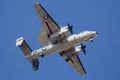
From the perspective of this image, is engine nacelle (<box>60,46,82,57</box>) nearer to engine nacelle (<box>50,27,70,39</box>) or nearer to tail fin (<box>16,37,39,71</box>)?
tail fin (<box>16,37,39,71</box>)

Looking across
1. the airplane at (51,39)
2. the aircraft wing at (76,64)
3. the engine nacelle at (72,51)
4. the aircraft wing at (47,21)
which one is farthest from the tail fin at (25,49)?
the aircraft wing at (76,64)

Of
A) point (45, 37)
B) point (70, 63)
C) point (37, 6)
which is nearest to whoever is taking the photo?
point (37, 6)

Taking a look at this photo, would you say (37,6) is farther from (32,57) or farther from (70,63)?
(70,63)

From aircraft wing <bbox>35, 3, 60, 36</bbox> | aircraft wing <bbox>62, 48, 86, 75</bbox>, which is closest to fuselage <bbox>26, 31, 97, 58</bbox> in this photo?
aircraft wing <bbox>35, 3, 60, 36</bbox>

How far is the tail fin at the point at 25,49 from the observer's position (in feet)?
242

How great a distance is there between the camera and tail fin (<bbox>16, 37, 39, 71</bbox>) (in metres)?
73.6

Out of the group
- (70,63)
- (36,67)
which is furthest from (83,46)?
(36,67)

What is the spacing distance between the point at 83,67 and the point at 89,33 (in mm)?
10972

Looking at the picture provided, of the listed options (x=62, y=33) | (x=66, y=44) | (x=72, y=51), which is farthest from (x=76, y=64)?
(x=62, y=33)

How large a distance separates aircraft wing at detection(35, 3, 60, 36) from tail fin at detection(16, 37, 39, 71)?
4.91 meters

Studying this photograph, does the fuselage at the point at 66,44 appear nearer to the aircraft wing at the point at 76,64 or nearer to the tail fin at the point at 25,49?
the tail fin at the point at 25,49

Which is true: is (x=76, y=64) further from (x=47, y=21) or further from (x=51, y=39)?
(x=47, y=21)

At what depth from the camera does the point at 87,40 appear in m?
69.9

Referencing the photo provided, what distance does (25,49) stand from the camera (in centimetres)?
7406
